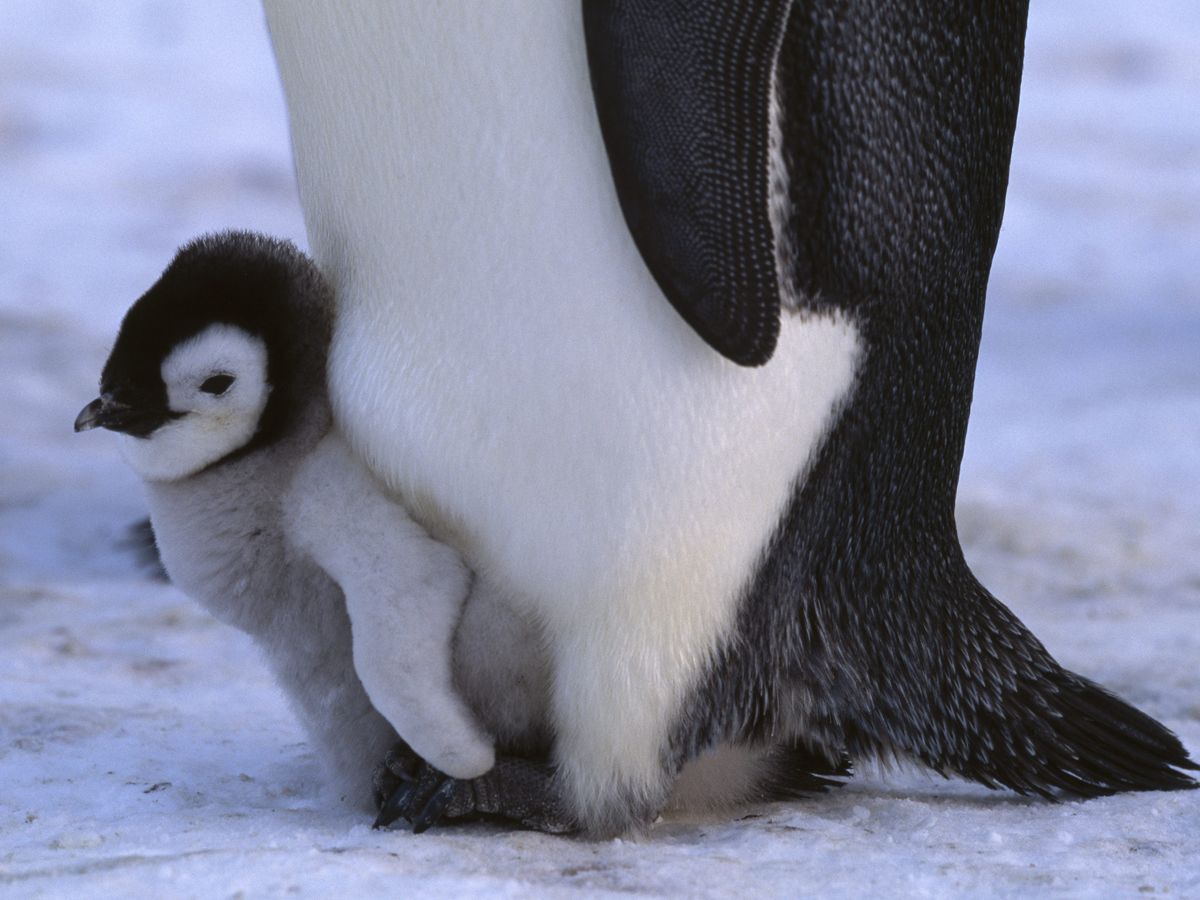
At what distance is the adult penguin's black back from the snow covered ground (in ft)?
0.24

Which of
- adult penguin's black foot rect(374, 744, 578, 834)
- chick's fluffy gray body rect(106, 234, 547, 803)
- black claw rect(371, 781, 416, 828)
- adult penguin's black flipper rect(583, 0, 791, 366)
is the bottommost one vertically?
black claw rect(371, 781, 416, 828)

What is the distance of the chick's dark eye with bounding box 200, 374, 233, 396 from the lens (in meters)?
1.42

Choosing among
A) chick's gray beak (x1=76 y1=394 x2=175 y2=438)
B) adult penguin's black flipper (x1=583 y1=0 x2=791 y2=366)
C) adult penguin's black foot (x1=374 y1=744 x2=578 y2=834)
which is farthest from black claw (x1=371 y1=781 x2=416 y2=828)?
adult penguin's black flipper (x1=583 y1=0 x2=791 y2=366)

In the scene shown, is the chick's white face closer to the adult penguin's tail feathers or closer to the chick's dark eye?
the chick's dark eye

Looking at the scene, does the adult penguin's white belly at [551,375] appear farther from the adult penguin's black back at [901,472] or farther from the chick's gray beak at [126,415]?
the chick's gray beak at [126,415]

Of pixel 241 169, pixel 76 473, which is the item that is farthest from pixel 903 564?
pixel 241 169

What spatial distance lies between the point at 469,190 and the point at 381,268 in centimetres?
12

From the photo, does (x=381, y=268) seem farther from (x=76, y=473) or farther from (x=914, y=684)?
(x=76, y=473)

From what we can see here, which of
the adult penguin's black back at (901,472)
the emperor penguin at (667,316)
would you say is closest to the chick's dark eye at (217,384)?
the emperor penguin at (667,316)

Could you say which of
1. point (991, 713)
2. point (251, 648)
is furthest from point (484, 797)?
point (251, 648)

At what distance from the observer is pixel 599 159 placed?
4.44ft

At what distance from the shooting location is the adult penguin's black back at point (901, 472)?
4.57ft

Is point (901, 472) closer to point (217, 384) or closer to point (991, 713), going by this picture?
point (991, 713)

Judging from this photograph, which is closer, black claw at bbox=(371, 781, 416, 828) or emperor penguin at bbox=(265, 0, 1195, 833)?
emperor penguin at bbox=(265, 0, 1195, 833)
